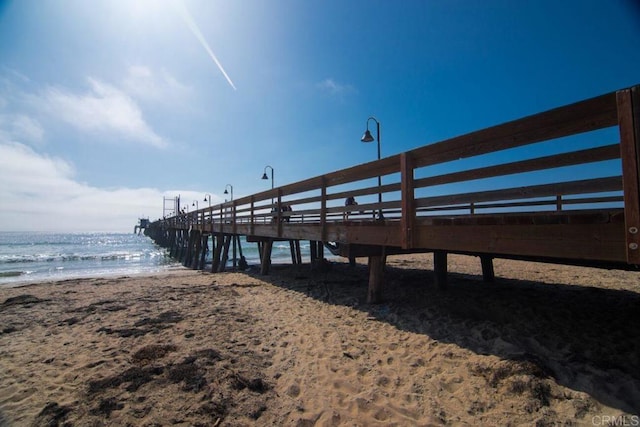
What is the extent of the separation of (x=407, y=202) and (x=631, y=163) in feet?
8.17

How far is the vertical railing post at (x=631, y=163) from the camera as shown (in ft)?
8.14

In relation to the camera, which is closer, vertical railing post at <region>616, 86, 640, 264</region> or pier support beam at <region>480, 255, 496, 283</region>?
vertical railing post at <region>616, 86, 640, 264</region>

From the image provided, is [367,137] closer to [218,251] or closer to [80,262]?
[218,251]

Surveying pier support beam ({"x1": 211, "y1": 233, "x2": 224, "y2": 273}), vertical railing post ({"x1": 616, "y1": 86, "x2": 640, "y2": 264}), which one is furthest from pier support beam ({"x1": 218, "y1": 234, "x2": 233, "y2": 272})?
vertical railing post ({"x1": 616, "y1": 86, "x2": 640, "y2": 264})

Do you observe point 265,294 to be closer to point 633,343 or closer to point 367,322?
point 367,322

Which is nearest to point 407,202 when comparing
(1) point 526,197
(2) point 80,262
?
(1) point 526,197

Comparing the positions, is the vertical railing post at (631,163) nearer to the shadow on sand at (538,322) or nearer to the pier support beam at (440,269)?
the shadow on sand at (538,322)

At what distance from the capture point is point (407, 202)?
4.65m

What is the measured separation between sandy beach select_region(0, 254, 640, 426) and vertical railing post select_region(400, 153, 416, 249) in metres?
1.48

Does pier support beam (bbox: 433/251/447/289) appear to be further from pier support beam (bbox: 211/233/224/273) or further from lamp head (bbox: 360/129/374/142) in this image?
pier support beam (bbox: 211/233/224/273)

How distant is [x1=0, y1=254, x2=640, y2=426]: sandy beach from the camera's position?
2846 millimetres

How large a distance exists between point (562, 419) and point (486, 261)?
18.6 feet

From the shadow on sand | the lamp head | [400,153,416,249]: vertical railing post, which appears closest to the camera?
the shadow on sand

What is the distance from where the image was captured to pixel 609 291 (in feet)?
21.4
